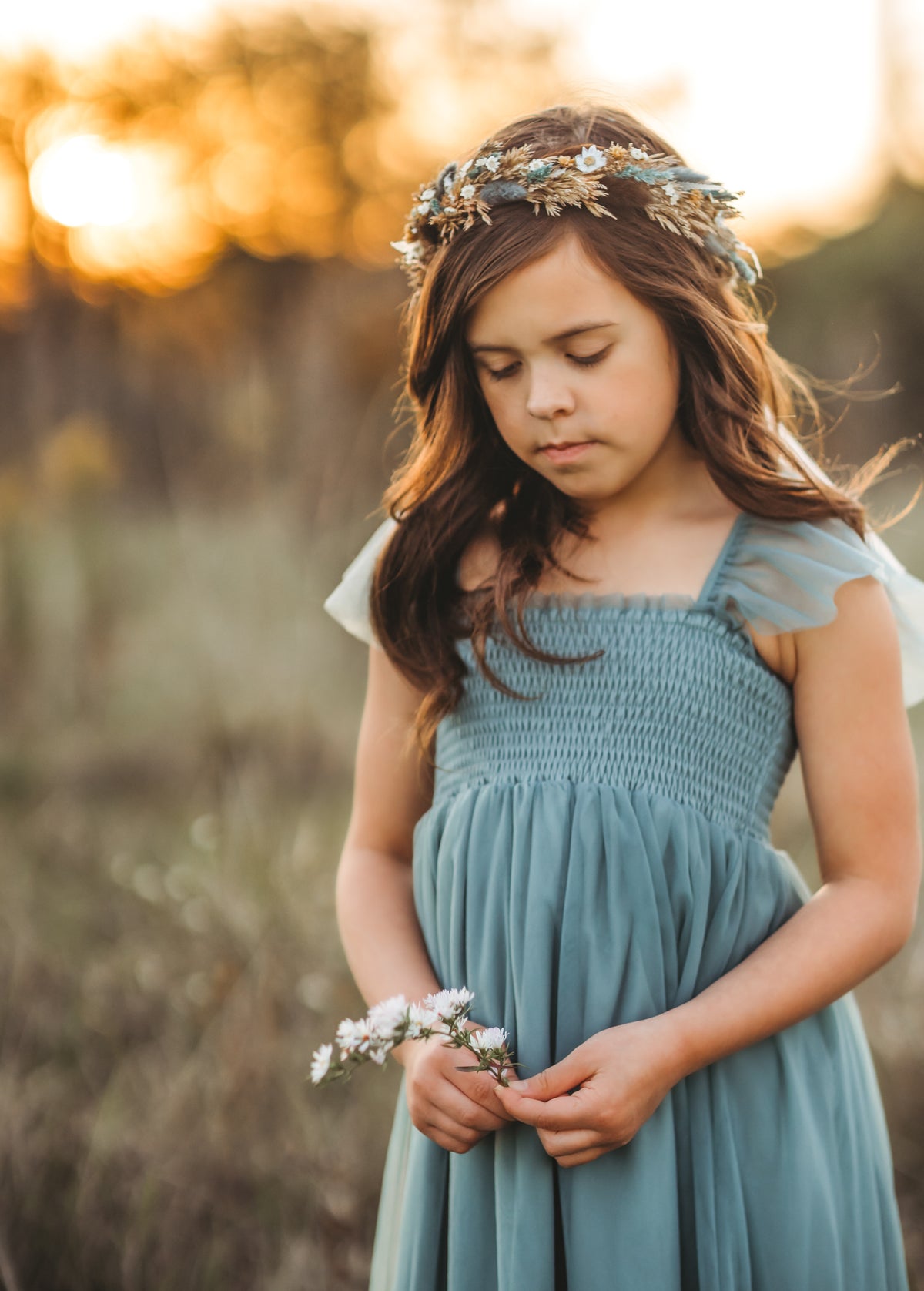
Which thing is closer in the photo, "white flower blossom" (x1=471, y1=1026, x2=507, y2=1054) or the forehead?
"white flower blossom" (x1=471, y1=1026, x2=507, y2=1054)

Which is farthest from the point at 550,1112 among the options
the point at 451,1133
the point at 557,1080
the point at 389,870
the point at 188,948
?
the point at 188,948

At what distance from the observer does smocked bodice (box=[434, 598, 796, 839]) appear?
4.65ft

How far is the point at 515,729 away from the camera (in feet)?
4.93

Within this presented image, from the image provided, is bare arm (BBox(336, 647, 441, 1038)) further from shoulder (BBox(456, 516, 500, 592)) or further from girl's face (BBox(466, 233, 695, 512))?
girl's face (BBox(466, 233, 695, 512))

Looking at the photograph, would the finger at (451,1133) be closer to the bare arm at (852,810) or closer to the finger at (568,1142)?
the finger at (568,1142)

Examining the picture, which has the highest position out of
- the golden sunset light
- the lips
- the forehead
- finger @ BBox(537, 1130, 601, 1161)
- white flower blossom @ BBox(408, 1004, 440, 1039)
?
the golden sunset light

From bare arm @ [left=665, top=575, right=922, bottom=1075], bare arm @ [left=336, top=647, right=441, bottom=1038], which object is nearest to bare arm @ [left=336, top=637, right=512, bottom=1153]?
bare arm @ [left=336, top=647, right=441, bottom=1038]

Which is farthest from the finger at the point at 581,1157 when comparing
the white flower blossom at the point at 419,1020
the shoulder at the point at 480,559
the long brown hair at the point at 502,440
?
the shoulder at the point at 480,559

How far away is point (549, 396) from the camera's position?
4.46 feet

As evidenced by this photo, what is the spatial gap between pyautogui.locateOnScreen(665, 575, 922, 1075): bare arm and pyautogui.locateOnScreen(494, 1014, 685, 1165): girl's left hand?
122mm

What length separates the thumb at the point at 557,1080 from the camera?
1.25m

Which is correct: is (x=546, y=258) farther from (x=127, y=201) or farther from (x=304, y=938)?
(x=127, y=201)

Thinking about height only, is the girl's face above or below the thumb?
above

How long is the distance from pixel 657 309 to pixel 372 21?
212 inches
